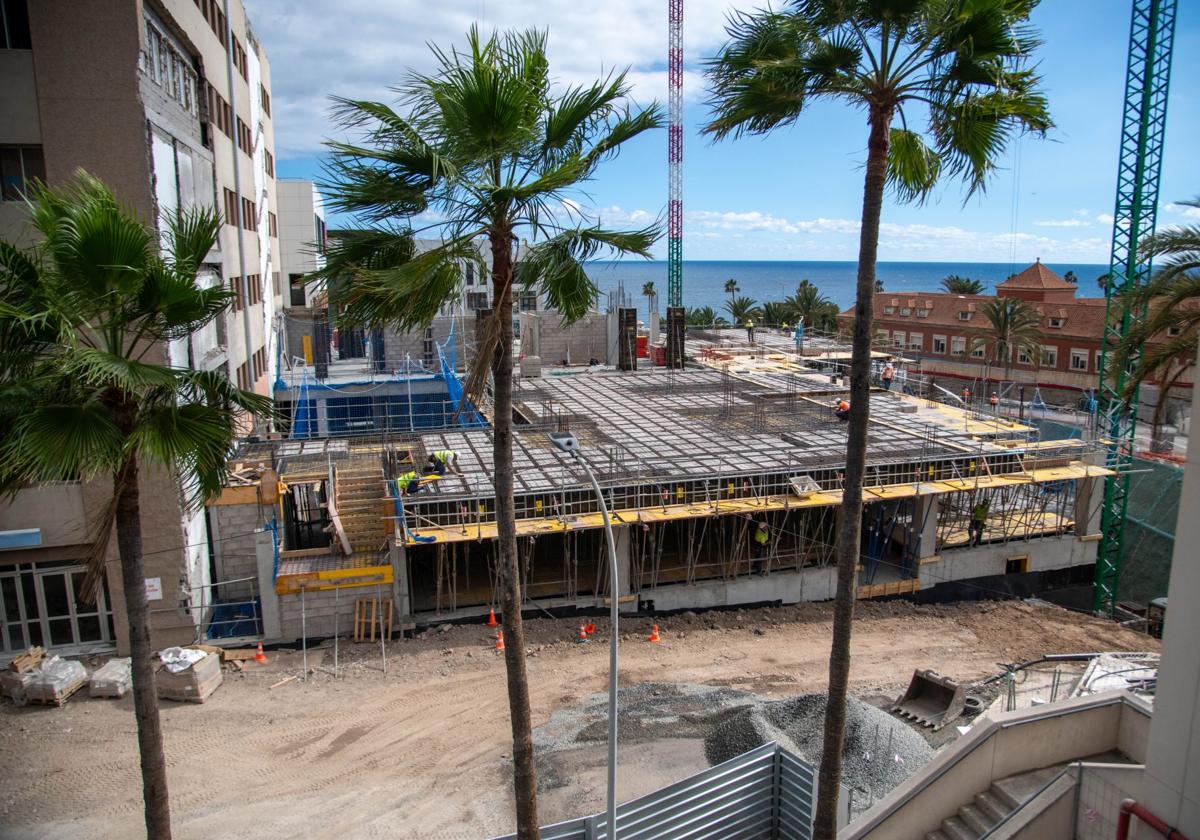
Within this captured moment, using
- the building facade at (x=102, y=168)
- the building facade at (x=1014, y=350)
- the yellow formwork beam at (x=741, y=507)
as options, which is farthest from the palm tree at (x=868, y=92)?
the building facade at (x=1014, y=350)

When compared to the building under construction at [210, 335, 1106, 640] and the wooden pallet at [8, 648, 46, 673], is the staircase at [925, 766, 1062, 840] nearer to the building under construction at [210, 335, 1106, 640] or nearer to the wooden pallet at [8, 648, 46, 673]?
the building under construction at [210, 335, 1106, 640]

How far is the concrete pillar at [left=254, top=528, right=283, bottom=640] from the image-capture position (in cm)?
2106

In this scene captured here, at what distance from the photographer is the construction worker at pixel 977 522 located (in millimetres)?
27859

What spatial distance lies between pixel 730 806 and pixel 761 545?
14.8 metres

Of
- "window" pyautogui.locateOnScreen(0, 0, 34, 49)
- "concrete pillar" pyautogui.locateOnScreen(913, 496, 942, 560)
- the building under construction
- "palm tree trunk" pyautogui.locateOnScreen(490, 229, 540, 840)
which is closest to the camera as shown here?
"palm tree trunk" pyautogui.locateOnScreen(490, 229, 540, 840)

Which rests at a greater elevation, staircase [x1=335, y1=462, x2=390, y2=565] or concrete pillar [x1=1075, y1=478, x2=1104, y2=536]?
staircase [x1=335, y1=462, x2=390, y2=565]

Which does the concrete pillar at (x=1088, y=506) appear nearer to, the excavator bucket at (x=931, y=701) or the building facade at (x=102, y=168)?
the excavator bucket at (x=931, y=701)

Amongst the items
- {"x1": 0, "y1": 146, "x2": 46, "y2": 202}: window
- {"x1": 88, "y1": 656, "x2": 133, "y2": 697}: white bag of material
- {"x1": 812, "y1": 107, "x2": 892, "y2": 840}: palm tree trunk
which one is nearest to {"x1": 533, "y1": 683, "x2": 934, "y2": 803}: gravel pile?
{"x1": 812, "y1": 107, "x2": 892, "y2": 840}: palm tree trunk

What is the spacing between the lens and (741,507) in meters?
24.5

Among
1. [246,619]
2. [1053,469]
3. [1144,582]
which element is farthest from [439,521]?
[1144,582]

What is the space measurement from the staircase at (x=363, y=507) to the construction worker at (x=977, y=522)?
61.6ft

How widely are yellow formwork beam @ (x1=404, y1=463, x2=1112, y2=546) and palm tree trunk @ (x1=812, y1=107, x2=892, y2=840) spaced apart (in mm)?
13295

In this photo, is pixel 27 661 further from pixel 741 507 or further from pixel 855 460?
pixel 855 460

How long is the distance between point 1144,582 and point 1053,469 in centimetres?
689
